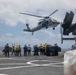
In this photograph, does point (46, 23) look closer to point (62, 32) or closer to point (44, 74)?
point (62, 32)

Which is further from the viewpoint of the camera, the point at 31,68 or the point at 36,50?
the point at 36,50

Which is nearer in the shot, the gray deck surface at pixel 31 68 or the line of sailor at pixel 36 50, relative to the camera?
the gray deck surface at pixel 31 68

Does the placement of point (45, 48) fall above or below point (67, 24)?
below

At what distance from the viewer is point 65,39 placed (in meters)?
52.7

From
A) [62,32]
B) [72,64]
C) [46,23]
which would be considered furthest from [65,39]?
[72,64]

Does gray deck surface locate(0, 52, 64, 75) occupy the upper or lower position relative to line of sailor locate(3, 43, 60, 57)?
lower

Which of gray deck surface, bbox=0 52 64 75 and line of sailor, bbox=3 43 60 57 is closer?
gray deck surface, bbox=0 52 64 75

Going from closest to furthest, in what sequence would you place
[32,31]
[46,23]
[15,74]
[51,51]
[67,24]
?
1. [15,74]
2. [51,51]
3. [67,24]
4. [46,23]
5. [32,31]

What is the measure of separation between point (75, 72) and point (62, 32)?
46833 millimetres

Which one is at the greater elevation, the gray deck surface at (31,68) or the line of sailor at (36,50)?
the line of sailor at (36,50)

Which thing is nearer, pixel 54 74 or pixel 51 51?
pixel 54 74

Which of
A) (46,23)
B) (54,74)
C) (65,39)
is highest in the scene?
(46,23)

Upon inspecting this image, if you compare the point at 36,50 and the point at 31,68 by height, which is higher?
the point at 36,50

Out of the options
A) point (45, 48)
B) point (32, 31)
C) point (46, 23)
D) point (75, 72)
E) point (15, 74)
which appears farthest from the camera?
point (32, 31)
